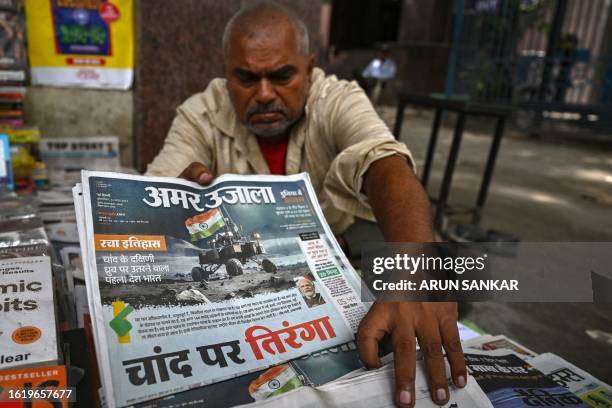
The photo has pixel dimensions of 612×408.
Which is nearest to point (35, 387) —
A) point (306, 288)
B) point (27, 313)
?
point (27, 313)

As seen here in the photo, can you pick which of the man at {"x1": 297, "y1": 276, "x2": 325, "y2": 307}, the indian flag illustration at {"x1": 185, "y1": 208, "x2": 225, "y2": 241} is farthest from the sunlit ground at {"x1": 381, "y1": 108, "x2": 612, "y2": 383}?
the indian flag illustration at {"x1": 185, "y1": 208, "x2": 225, "y2": 241}

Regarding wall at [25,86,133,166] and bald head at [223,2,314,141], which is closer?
bald head at [223,2,314,141]

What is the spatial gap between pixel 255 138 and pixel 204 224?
0.61 m

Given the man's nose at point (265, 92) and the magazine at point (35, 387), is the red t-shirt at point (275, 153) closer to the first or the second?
the man's nose at point (265, 92)

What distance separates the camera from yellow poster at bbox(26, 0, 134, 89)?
156 centimetres

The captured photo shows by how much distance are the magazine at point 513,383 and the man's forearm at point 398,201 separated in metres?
0.21

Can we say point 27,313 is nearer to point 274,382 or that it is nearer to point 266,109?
point 274,382

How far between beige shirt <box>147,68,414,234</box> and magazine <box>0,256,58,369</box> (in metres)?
0.46

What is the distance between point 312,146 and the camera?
3.80ft

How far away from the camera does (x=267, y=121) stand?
1.10m

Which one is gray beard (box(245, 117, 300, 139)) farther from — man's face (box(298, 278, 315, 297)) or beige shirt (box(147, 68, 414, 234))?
man's face (box(298, 278, 315, 297))

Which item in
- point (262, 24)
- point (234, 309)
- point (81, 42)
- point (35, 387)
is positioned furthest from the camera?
point (81, 42)

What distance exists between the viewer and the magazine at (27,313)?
450 mm

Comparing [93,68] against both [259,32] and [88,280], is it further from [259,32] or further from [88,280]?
[88,280]
